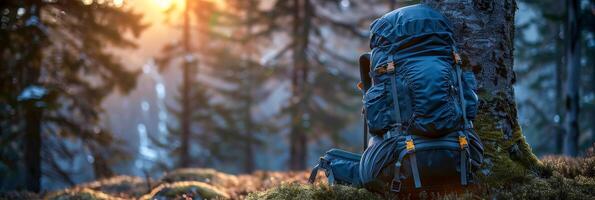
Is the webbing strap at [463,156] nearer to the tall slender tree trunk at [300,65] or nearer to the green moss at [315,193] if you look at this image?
the green moss at [315,193]

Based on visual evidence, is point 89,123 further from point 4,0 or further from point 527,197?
point 527,197

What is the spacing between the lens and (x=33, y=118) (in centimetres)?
Result: 1167

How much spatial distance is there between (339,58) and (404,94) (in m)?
17.5

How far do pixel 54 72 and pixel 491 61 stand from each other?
10403 mm

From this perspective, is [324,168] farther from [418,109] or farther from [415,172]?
[418,109]

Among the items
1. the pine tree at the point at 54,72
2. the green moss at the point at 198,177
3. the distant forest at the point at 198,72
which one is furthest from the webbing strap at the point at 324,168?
the pine tree at the point at 54,72

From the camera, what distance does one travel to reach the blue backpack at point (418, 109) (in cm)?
394

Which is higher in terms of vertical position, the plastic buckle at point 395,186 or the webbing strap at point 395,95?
the webbing strap at point 395,95

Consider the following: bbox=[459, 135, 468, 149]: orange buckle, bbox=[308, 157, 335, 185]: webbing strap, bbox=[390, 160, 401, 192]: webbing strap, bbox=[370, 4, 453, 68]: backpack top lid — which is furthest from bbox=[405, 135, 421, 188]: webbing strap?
bbox=[308, 157, 335, 185]: webbing strap

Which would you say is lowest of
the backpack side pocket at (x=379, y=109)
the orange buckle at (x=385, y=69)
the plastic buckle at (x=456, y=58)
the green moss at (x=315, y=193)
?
the green moss at (x=315, y=193)

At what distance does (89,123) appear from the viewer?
44.0ft

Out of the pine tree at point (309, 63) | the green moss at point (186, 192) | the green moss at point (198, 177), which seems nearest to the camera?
the green moss at point (186, 192)

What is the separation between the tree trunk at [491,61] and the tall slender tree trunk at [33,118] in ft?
30.6

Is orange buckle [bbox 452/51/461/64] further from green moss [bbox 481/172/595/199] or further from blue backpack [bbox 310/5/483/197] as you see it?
green moss [bbox 481/172/595/199]
